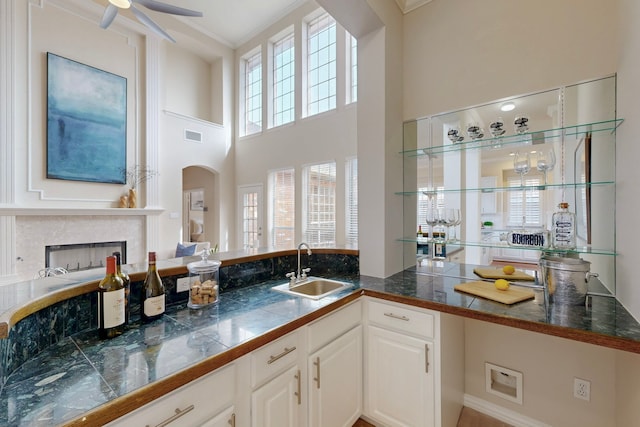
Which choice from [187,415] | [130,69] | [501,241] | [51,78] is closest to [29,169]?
[51,78]

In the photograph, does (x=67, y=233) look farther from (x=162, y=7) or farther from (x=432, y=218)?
(x=432, y=218)

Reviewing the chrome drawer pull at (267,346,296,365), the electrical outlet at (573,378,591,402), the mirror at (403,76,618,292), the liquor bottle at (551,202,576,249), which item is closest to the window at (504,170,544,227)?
the mirror at (403,76,618,292)

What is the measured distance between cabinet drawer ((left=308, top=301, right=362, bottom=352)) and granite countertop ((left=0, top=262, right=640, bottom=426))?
58mm

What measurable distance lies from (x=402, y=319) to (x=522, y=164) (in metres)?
1.24

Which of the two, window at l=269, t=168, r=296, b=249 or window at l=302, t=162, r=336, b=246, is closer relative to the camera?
window at l=302, t=162, r=336, b=246

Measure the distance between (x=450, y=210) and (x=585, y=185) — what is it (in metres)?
0.72

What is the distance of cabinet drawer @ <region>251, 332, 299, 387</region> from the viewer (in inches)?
43.7

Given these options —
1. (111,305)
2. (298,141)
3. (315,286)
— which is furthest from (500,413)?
(298,141)

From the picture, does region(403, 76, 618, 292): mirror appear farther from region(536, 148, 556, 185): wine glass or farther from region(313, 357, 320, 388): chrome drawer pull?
region(313, 357, 320, 388): chrome drawer pull

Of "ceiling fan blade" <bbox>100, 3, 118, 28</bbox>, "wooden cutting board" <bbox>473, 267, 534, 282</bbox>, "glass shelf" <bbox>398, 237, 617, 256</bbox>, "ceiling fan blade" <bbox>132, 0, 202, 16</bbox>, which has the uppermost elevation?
"ceiling fan blade" <bbox>132, 0, 202, 16</bbox>

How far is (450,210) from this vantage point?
2014mm

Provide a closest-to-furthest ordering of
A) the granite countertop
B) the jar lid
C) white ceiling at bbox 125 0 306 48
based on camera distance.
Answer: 1. the granite countertop
2. the jar lid
3. white ceiling at bbox 125 0 306 48

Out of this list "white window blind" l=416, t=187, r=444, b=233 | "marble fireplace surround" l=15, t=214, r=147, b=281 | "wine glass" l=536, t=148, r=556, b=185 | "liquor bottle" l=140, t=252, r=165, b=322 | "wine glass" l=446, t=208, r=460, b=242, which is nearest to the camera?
"liquor bottle" l=140, t=252, r=165, b=322

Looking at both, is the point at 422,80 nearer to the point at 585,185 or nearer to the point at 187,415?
the point at 585,185
